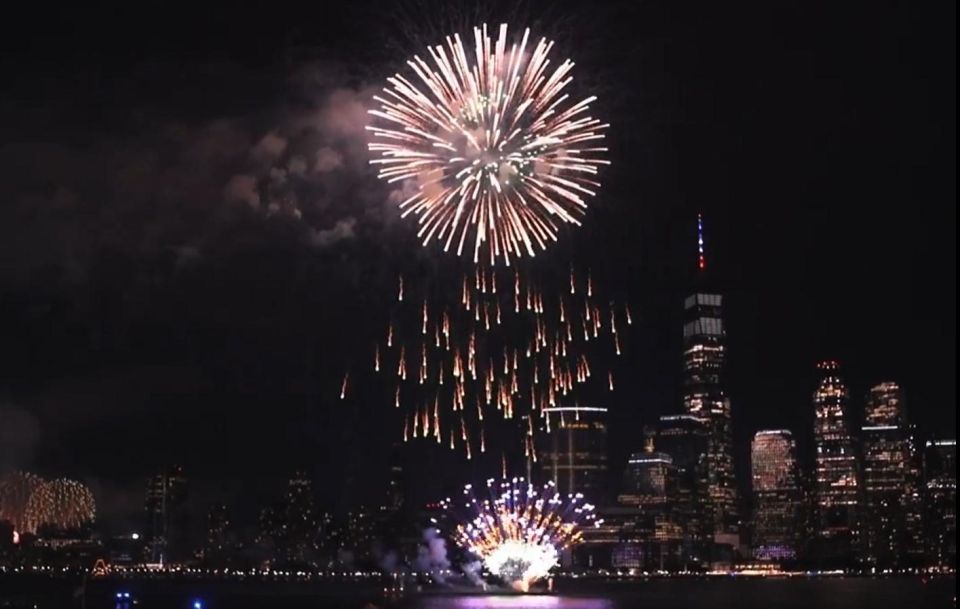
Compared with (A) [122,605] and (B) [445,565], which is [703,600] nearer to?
(B) [445,565]

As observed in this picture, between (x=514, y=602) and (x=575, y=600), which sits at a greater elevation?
(x=514, y=602)

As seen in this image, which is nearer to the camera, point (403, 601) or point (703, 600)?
point (403, 601)

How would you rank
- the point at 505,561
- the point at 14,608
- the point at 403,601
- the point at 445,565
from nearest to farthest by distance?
the point at 14,608
the point at 505,561
the point at 403,601
the point at 445,565

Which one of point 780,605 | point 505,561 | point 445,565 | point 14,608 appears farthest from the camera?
point 445,565

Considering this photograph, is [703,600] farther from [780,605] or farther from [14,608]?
[14,608]

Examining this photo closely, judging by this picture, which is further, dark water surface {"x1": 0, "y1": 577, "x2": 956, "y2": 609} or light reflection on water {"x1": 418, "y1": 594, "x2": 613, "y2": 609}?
dark water surface {"x1": 0, "y1": 577, "x2": 956, "y2": 609}

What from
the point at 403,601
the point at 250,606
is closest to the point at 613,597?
the point at 403,601

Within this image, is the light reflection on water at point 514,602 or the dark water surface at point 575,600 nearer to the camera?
the light reflection on water at point 514,602

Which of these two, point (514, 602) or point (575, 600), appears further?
point (575, 600)
